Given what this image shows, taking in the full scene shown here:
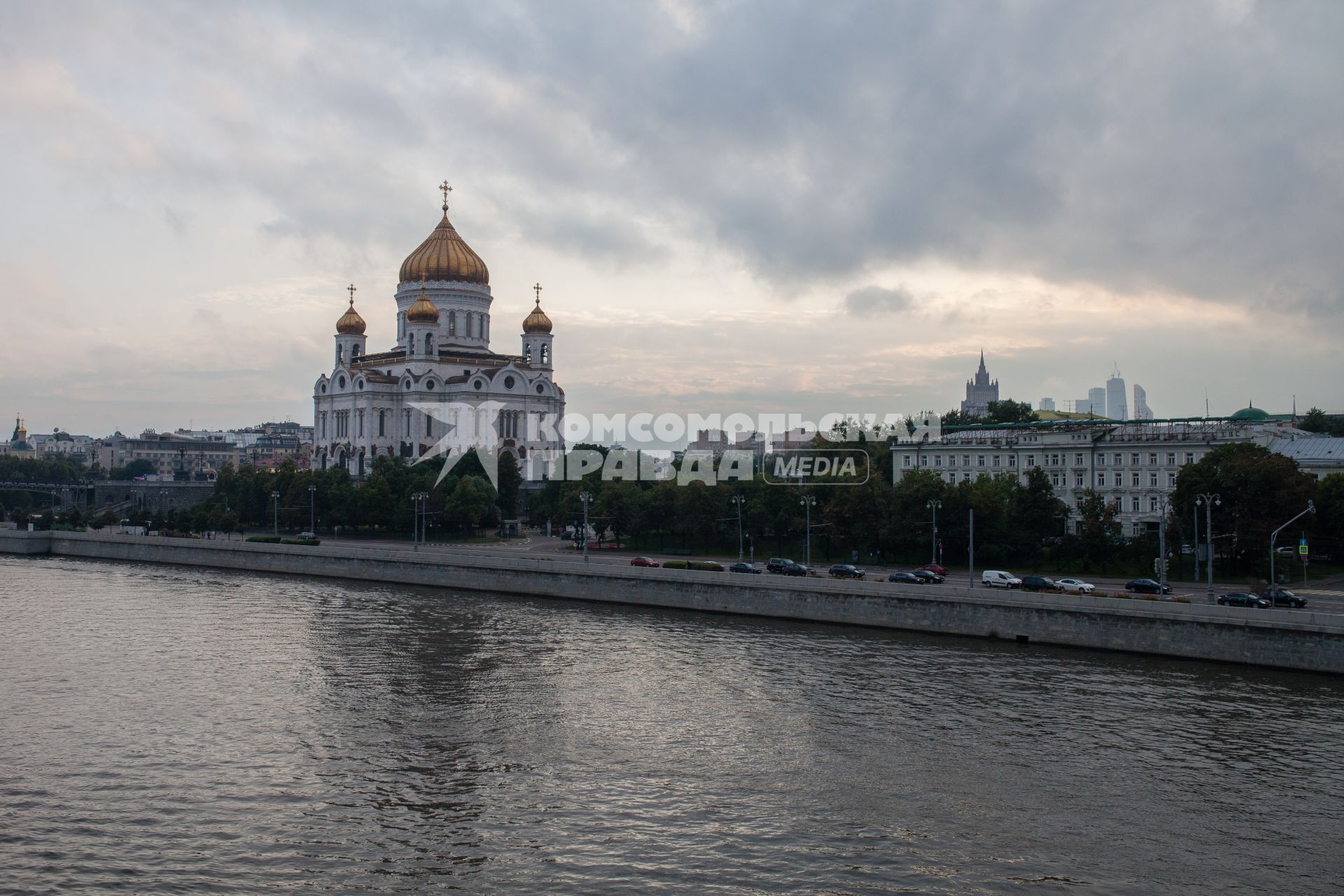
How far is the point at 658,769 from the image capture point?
814 inches

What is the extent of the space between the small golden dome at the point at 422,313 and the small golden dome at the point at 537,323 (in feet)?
30.9

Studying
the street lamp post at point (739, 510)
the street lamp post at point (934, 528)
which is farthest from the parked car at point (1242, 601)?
the street lamp post at point (739, 510)

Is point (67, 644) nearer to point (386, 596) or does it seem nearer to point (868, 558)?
point (386, 596)

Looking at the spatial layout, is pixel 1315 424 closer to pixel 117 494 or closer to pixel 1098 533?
pixel 1098 533

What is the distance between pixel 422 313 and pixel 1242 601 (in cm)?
6682

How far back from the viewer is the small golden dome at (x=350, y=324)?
97.0 metres

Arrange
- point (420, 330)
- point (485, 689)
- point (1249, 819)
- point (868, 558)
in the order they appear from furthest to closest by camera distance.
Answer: point (420, 330) < point (868, 558) < point (485, 689) < point (1249, 819)

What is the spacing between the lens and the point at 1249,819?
18.4 meters

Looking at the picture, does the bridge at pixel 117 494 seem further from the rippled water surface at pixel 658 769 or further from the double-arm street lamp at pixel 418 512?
the rippled water surface at pixel 658 769

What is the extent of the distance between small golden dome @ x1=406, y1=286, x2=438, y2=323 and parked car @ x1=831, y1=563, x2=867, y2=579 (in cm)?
5296

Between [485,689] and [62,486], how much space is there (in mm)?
101609

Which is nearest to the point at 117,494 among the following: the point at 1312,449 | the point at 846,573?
the point at 846,573

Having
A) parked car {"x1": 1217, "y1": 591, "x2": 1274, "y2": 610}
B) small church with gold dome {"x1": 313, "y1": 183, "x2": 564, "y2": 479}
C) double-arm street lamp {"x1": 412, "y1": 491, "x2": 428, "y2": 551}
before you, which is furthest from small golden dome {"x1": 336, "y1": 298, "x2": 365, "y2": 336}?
parked car {"x1": 1217, "y1": 591, "x2": 1274, "y2": 610}

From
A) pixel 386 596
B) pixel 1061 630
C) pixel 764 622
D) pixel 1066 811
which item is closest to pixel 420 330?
pixel 386 596
